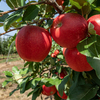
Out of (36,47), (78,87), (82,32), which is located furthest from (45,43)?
(78,87)

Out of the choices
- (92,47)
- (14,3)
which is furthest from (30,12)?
(92,47)

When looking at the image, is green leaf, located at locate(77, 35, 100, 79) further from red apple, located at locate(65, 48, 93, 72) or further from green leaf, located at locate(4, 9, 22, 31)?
green leaf, located at locate(4, 9, 22, 31)

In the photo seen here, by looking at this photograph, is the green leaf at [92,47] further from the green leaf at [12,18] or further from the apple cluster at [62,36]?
the green leaf at [12,18]

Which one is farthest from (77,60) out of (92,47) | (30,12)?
(30,12)

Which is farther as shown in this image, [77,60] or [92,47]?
[77,60]

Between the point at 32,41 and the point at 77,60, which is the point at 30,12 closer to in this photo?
the point at 32,41

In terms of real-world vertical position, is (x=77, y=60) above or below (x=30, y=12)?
below

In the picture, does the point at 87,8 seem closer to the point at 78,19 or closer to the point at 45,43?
the point at 78,19

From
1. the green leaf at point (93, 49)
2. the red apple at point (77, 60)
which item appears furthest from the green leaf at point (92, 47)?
the red apple at point (77, 60)

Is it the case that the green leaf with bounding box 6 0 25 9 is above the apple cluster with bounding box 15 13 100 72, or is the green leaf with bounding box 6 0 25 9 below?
above

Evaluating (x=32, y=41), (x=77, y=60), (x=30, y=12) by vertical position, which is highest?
(x=30, y=12)

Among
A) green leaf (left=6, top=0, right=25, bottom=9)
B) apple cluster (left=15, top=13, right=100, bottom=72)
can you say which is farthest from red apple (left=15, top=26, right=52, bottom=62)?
green leaf (left=6, top=0, right=25, bottom=9)

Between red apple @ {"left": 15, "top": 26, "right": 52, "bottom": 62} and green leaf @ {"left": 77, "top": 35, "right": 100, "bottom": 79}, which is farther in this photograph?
red apple @ {"left": 15, "top": 26, "right": 52, "bottom": 62}

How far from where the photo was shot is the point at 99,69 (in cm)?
31
